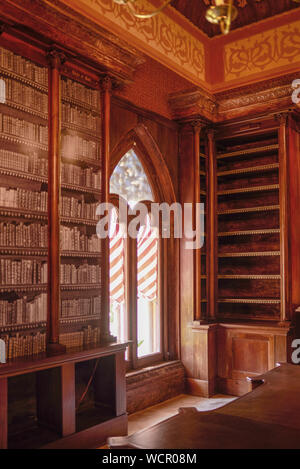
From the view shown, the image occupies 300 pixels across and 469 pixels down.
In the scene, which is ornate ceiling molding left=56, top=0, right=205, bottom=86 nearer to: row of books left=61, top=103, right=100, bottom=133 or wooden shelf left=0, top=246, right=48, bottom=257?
row of books left=61, top=103, right=100, bottom=133

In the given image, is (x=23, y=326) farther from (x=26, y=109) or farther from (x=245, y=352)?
(x=245, y=352)

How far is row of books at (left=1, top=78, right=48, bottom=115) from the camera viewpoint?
10.4 ft

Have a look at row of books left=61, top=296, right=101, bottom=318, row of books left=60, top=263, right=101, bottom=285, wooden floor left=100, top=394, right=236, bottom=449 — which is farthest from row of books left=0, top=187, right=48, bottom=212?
wooden floor left=100, top=394, right=236, bottom=449

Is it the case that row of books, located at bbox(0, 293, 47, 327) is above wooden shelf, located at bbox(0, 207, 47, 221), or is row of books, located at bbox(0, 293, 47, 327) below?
below

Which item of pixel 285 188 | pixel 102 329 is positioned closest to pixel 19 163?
pixel 102 329

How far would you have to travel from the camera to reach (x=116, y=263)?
4605mm

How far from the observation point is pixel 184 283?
16.9 feet

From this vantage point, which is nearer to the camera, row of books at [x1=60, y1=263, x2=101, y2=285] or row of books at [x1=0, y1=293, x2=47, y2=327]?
row of books at [x1=0, y1=293, x2=47, y2=327]

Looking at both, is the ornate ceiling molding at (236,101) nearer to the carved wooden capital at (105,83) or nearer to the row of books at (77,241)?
the carved wooden capital at (105,83)

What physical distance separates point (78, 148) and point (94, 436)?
7.51 feet

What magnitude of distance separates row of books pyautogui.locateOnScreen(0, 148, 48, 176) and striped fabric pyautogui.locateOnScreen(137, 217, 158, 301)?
1.69m

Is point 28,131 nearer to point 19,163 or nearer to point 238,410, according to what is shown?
point 19,163

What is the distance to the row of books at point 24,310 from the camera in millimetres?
3072

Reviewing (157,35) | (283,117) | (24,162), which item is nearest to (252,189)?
(283,117)
